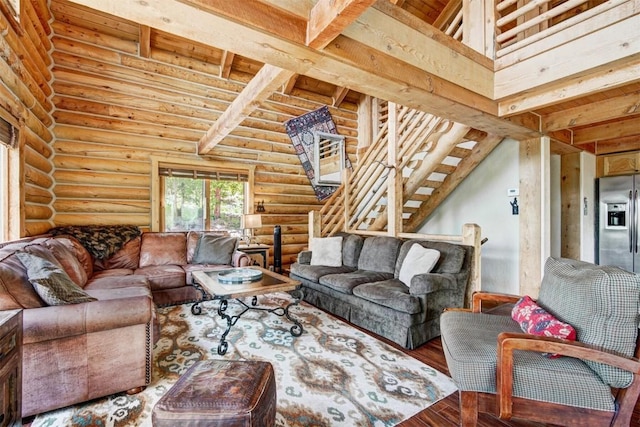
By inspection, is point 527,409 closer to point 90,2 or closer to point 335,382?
point 335,382

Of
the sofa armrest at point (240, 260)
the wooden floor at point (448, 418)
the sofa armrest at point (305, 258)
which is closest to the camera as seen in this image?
the wooden floor at point (448, 418)

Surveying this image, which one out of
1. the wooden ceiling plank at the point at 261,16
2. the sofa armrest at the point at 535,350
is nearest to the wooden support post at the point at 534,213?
the sofa armrest at the point at 535,350

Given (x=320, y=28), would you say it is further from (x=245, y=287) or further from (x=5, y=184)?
(x=5, y=184)

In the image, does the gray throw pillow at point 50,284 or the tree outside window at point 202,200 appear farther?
the tree outside window at point 202,200

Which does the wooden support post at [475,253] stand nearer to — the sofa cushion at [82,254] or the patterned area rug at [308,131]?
the patterned area rug at [308,131]

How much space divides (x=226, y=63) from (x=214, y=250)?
3.03 m

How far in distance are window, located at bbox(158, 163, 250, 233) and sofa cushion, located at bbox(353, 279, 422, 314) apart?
320cm

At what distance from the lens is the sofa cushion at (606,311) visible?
→ 1.40 metres

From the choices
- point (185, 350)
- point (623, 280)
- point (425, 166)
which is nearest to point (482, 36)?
point (425, 166)

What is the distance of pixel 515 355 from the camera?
5.23 ft

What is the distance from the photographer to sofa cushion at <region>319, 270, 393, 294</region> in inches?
131

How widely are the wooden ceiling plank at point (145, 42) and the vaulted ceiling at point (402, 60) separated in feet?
6.85

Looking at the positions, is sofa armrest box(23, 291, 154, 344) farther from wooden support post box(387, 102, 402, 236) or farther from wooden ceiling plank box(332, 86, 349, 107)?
wooden ceiling plank box(332, 86, 349, 107)

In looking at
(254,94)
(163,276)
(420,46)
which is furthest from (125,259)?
(420,46)
